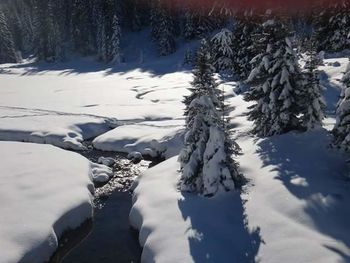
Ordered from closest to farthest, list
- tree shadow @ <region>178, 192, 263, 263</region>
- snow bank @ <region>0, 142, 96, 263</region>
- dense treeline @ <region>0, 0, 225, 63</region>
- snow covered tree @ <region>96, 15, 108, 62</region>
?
tree shadow @ <region>178, 192, 263, 263</region>, snow bank @ <region>0, 142, 96, 263</region>, dense treeline @ <region>0, 0, 225, 63</region>, snow covered tree @ <region>96, 15, 108, 62</region>

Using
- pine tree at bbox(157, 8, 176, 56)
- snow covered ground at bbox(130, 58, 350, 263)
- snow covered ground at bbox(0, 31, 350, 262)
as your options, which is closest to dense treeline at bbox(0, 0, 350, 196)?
pine tree at bbox(157, 8, 176, 56)

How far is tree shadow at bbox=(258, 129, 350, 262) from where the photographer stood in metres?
16.0

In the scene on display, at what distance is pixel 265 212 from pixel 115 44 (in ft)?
244

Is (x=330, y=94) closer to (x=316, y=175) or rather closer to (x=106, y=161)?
(x=316, y=175)

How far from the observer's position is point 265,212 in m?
17.3

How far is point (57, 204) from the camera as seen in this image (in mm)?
19859

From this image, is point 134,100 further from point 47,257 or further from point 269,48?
point 47,257

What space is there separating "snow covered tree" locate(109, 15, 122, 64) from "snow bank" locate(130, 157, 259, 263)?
68813 mm

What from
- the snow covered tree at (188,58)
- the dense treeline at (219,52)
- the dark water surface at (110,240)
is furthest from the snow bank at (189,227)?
the snow covered tree at (188,58)

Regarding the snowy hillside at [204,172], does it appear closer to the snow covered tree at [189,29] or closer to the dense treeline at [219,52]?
the dense treeline at [219,52]

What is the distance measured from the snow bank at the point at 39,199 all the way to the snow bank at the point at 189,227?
3189 millimetres

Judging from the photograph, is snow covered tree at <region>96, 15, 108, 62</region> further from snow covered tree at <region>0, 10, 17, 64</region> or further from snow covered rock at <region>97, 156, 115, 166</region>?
snow covered rock at <region>97, 156, 115, 166</region>

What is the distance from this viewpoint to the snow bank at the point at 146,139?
30556 millimetres

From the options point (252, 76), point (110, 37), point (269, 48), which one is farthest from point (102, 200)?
point (110, 37)
